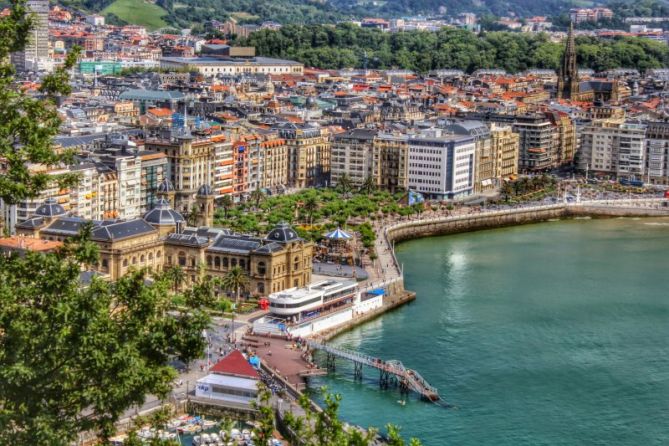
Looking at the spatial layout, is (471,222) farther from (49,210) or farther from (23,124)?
(23,124)

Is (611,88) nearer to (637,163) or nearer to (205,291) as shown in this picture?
(637,163)

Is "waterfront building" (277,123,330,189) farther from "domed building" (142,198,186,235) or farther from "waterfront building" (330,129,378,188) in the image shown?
"domed building" (142,198,186,235)

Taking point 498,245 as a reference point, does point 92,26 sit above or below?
above

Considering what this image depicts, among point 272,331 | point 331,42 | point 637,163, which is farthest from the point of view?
point 331,42

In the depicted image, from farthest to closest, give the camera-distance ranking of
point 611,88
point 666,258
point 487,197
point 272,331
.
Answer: point 611,88, point 487,197, point 666,258, point 272,331

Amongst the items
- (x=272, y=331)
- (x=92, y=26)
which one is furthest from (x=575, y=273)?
(x=92, y=26)

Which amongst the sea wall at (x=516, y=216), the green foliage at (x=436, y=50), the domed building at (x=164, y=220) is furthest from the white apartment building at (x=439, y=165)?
the green foliage at (x=436, y=50)

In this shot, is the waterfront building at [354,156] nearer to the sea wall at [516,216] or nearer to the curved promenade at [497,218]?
the curved promenade at [497,218]
